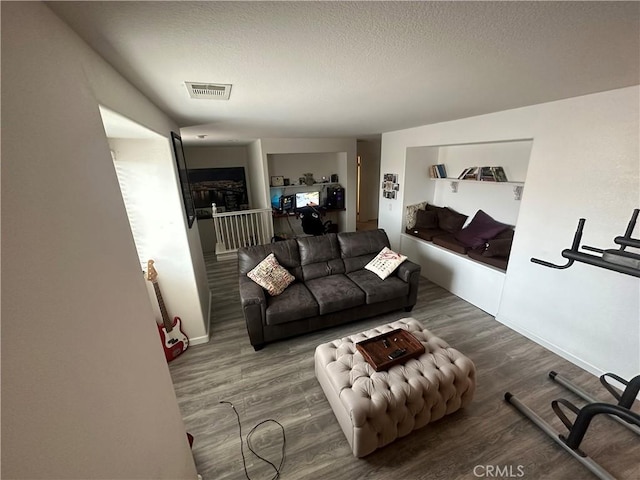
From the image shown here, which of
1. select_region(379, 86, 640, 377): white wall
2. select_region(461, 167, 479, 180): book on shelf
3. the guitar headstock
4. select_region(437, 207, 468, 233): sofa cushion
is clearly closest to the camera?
select_region(379, 86, 640, 377): white wall

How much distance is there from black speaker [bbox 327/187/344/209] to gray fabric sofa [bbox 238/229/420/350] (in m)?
2.57

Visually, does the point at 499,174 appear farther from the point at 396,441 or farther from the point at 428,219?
the point at 396,441

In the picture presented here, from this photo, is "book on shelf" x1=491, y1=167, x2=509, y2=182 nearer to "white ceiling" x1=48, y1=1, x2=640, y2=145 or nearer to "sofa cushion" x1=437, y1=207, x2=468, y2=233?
"sofa cushion" x1=437, y1=207, x2=468, y2=233

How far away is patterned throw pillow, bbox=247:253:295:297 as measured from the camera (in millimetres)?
2641

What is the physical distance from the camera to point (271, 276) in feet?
8.89

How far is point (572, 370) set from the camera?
2184 millimetres

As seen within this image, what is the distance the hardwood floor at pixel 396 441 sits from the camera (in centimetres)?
153

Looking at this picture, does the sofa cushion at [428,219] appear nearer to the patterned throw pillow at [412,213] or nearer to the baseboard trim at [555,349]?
the patterned throw pillow at [412,213]

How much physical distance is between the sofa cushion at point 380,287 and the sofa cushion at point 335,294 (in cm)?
8

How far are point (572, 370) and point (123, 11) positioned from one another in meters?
3.67

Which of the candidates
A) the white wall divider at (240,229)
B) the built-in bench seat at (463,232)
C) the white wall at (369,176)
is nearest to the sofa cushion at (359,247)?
the built-in bench seat at (463,232)

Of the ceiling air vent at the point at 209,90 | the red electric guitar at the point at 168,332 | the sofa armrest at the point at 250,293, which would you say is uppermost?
the ceiling air vent at the point at 209,90

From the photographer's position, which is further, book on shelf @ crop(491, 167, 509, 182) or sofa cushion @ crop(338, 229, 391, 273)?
sofa cushion @ crop(338, 229, 391, 273)

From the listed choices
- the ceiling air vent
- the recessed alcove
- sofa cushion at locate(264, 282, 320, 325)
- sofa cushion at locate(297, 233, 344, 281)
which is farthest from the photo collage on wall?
the ceiling air vent
